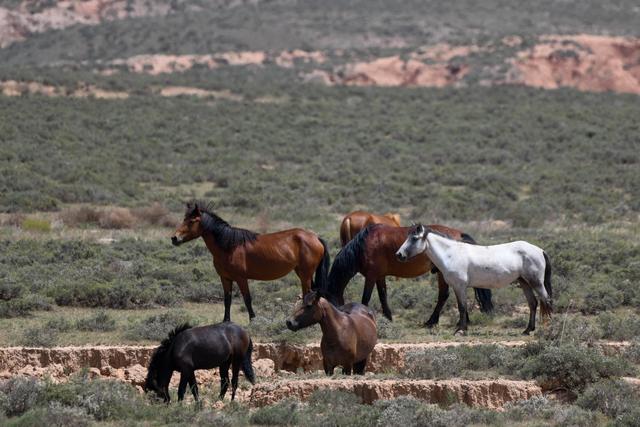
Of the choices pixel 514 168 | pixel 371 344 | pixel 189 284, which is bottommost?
pixel 514 168

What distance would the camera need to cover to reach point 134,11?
326 ft

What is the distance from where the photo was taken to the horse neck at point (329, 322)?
14625 millimetres

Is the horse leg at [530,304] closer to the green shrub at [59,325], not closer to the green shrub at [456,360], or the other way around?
the green shrub at [456,360]

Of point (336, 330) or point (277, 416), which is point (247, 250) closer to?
point (336, 330)

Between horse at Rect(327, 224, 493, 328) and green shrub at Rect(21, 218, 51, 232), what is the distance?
14199 millimetres

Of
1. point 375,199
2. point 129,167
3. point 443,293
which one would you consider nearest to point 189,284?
point 443,293

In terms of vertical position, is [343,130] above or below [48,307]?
below

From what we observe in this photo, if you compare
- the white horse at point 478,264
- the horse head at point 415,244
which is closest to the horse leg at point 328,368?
the white horse at point 478,264

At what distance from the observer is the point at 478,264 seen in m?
18.2

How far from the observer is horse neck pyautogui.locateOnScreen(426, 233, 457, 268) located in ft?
59.6

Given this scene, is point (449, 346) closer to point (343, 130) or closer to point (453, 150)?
point (453, 150)

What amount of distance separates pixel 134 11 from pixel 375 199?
211ft

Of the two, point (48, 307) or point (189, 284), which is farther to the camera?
point (189, 284)

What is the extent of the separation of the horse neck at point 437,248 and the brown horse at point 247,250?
2.04m
